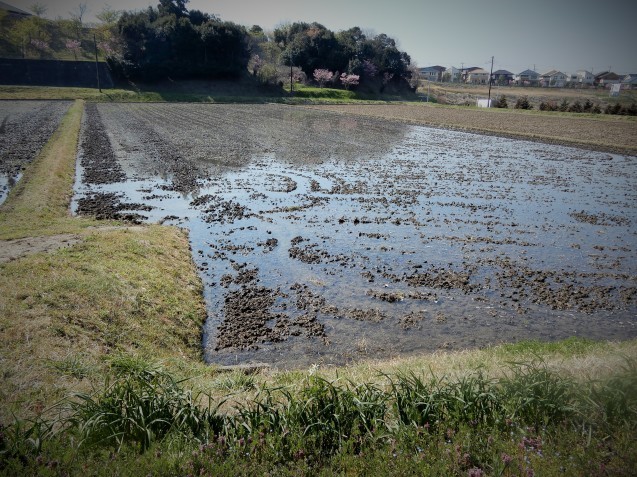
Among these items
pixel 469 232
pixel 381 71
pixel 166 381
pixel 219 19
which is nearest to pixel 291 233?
pixel 469 232

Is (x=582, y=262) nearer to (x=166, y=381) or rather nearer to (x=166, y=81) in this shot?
(x=166, y=381)

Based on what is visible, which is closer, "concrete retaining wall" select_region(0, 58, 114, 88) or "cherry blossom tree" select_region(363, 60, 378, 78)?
"concrete retaining wall" select_region(0, 58, 114, 88)

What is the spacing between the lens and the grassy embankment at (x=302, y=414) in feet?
12.1

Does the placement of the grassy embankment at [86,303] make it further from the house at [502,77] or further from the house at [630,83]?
the house at [502,77]

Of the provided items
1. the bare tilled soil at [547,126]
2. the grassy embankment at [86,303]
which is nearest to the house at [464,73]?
the bare tilled soil at [547,126]

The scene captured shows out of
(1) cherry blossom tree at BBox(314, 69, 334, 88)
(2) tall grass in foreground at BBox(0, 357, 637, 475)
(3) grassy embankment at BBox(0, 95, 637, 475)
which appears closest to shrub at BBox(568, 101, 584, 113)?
(1) cherry blossom tree at BBox(314, 69, 334, 88)

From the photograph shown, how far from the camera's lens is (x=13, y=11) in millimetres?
77062

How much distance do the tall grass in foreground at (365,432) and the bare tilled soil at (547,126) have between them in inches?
1162

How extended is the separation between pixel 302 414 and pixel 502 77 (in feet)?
493

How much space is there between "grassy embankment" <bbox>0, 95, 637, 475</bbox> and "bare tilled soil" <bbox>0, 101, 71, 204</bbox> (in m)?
11.5

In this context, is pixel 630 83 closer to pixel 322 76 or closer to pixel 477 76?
pixel 322 76

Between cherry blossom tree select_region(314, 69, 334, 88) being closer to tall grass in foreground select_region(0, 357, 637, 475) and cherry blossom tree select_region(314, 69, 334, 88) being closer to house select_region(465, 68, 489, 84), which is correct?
tall grass in foreground select_region(0, 357, 637, 475)

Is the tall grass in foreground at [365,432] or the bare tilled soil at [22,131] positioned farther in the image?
the bare tilled soil at [22,131]

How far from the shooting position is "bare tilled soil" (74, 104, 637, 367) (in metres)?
8.10
